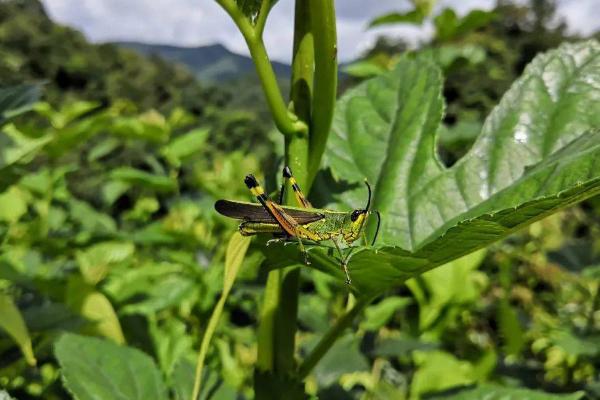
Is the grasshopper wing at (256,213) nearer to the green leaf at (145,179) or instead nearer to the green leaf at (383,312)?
the green leaf at (383,312)

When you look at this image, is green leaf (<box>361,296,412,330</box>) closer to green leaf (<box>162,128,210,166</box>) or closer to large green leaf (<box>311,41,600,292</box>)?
large green leaf (<box>311,41,600,292</box>)

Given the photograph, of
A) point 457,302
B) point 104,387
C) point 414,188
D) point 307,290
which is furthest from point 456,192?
point 307,290

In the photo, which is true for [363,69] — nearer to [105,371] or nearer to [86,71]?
[105,371]

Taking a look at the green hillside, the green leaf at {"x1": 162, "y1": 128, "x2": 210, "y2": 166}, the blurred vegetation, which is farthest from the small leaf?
the green hillside

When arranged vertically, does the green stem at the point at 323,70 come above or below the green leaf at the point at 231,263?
above

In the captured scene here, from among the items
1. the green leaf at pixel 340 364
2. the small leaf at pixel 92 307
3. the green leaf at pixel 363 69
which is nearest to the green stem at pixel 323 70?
the small leaf at pixel 92 307
